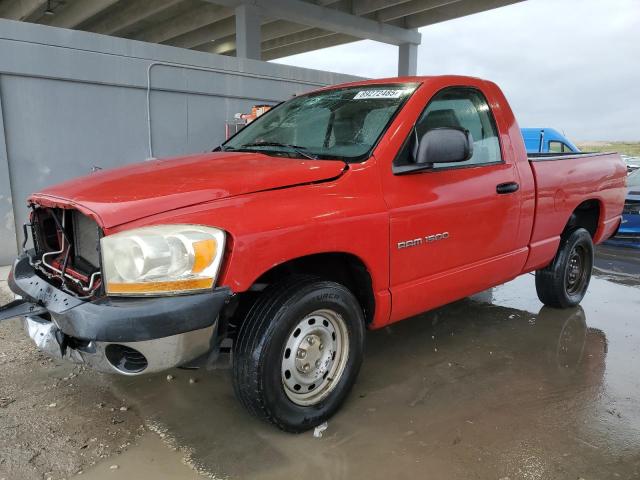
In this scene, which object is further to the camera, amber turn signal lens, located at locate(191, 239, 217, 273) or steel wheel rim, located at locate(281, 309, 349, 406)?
steel wheel rim, located at locate(281, 309, 349, 406)

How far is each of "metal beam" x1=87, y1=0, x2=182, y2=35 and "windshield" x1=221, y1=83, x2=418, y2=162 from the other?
1240 centimetres

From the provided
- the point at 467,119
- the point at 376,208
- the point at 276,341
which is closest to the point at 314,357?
the point at 276,341

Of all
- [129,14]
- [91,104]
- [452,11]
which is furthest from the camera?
[452,11]

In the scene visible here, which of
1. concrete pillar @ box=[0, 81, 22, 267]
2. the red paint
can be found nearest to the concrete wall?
concrete pillar @ box=[0, 81, 22, 267]

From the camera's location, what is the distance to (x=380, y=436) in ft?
8.98

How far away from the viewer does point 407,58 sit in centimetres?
1864

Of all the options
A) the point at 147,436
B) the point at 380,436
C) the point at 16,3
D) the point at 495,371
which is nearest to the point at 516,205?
the point at 495,371

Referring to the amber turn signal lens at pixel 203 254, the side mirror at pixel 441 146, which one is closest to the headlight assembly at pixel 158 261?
the amber turn signal lens at pixel 203 254

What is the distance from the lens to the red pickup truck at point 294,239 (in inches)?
86.3

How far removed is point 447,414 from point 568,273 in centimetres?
253

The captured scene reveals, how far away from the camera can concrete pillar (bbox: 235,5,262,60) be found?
13.5 meters

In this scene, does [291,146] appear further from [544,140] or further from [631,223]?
[544,140]

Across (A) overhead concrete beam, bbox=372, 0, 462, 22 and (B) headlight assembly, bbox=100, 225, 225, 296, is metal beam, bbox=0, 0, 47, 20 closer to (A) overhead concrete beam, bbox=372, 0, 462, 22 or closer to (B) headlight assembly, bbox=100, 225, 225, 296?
(A) overhead concrete beam, bbox=372, 0, 462, 22

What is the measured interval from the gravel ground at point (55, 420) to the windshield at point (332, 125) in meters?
1.83
